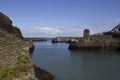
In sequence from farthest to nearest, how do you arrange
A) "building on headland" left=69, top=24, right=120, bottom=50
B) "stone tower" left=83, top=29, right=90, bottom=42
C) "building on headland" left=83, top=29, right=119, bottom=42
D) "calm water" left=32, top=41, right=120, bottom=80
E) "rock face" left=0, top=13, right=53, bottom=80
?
"stone tower" left=83, top=29, right=90, bottom=42 < "building on headland" left=83, top=29, right=119, bottom=42 < "building on headland" left=69, top=24, right=120, bottom=50 < "calm water" left=32, top=41, right=120, bottom=80 < "rock face" left=0, top=13, right=53, bottom=80

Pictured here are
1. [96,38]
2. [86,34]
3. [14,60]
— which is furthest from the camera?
[86,34]

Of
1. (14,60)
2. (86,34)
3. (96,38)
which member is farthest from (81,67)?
(86,34)

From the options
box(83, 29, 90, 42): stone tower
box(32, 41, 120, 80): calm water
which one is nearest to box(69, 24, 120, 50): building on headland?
box(83, 29, 90, 42): stone tower

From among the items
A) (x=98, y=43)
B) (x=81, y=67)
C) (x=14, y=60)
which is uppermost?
(x=14, y=60)

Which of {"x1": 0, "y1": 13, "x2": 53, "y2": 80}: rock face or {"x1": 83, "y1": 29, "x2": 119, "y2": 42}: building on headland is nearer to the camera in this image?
{"x1": 0, "y1": 13, "x2": 53, "y2": 80}: rock face

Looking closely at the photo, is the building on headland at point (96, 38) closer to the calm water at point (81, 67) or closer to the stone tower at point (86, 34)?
the stone tower at point (86, 34)

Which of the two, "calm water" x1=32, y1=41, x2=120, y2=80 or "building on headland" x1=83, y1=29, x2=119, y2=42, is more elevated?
"building on headland" x1=83, y1=29, x2=119, y2=42

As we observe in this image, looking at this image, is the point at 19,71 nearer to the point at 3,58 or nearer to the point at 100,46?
the point at 3,58

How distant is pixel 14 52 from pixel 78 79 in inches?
559

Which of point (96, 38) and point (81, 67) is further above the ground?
point (96, 38)

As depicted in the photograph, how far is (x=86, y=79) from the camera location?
2305 cm

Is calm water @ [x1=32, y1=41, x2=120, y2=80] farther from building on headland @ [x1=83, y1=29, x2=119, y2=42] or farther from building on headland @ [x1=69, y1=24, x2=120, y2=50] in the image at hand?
building on headland @ [x1=83, y1=29, x2=119, y2=42]

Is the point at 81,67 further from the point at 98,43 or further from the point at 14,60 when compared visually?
the point at 98,43

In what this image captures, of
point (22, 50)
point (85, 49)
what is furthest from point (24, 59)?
point (85, 49)
